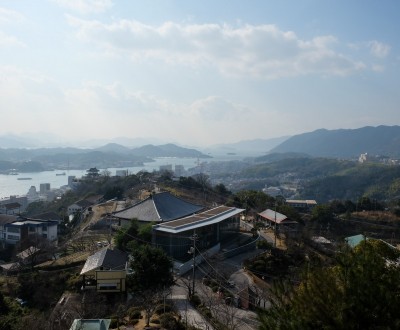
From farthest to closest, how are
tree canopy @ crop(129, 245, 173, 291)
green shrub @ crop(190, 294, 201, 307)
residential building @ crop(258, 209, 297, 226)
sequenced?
residential building @ crop(258, 209, 297, 226)
green shrub @ crop(190, 294, 201, 307)
tree canopy @ crop(129, 245, 173, 291)

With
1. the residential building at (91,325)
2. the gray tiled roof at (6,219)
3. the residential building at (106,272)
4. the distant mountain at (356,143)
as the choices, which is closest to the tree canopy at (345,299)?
the residential building at (91,325)

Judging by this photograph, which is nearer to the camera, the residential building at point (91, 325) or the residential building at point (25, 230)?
the residential building at point (91, 325)

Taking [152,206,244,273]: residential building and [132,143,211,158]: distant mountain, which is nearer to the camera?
[152,206,244,273]: residential building

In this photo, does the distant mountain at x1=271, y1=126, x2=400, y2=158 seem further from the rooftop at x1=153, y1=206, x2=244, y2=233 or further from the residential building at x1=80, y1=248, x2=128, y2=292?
the residential building at x1=80, y1=248, x2=128, y2=292

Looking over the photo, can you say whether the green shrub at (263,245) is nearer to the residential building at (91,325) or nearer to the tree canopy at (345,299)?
the residential building at (91,325)

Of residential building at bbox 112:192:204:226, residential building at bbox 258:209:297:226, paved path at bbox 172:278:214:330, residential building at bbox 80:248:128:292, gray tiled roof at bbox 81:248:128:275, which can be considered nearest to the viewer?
paved path at bbox 172:278:214:330

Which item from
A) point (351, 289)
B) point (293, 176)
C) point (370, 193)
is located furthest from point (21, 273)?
point (293, 176)

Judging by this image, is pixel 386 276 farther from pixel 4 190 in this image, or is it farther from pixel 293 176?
pixel 293 176

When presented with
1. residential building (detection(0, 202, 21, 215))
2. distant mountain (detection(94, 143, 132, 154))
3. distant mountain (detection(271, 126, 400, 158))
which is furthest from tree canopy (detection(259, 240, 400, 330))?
distant mountain (detection(271, 126, 400, 158))
